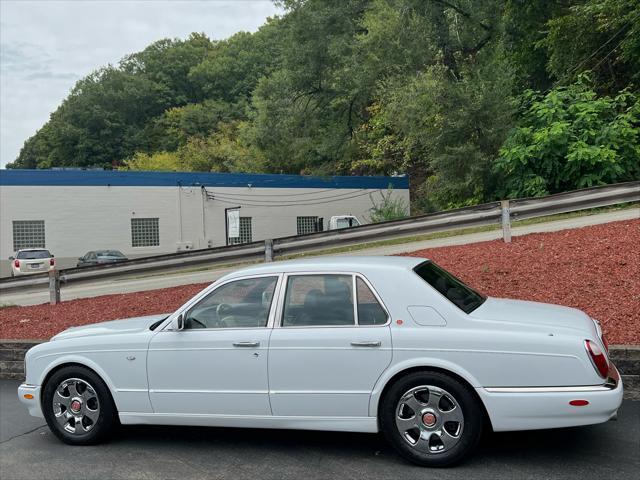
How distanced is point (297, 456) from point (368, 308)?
1.29 meters

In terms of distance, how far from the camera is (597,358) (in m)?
4.31

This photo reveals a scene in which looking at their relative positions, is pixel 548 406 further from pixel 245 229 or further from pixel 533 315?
pixel 245 229

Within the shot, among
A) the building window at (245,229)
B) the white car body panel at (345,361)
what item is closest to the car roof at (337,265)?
the white car body panel at (345,361)

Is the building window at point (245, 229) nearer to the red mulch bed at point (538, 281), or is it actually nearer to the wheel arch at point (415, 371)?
the red mulch bed at point (538, 281)

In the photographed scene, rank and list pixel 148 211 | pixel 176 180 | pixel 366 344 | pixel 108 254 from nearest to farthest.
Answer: pixel 366 344 → pixel 108 254 → pixel 148 211 → pixel 176 180

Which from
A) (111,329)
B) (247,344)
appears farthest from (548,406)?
(111,329)

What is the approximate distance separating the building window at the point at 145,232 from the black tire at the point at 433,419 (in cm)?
3109

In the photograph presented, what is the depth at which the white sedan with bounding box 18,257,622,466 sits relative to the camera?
4336 mm

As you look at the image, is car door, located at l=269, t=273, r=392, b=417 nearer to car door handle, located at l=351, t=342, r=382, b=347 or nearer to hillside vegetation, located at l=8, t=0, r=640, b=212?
car door handle, located at l=351, t=342, r=382, b=347

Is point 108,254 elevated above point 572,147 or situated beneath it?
situated beneath

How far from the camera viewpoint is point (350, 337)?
4.66 m

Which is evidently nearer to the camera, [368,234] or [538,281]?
[538,281]

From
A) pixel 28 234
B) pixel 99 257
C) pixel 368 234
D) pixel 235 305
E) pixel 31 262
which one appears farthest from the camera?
pixel 28 234

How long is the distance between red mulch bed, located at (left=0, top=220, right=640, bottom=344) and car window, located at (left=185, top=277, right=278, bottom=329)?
12.7 feet
